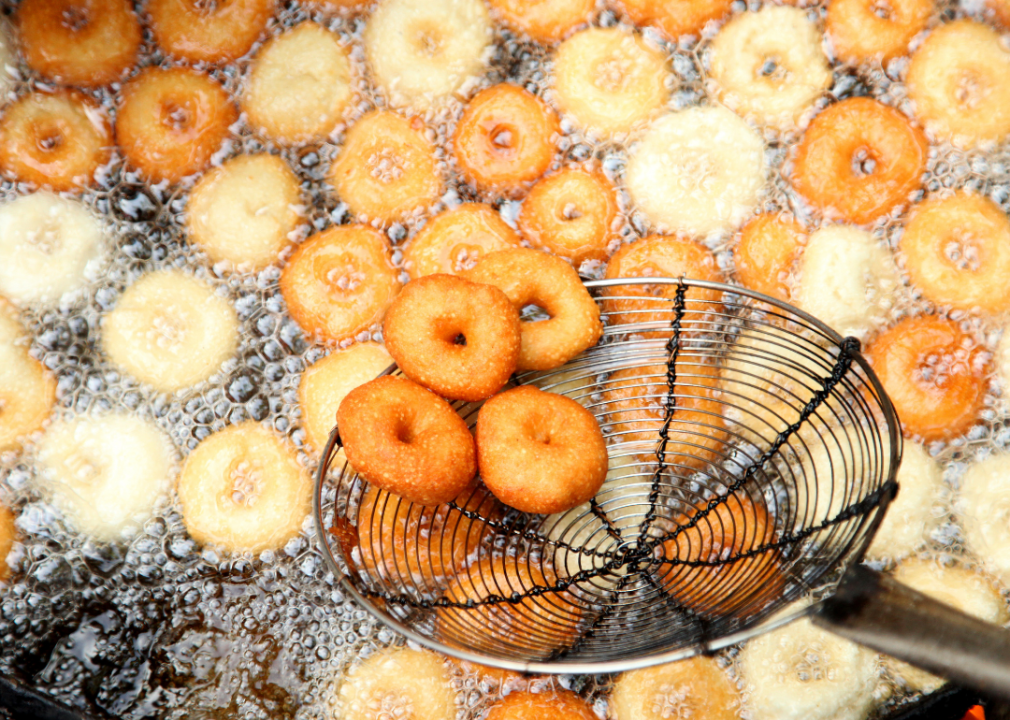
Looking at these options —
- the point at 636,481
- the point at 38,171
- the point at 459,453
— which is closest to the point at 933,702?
the point at 636,481

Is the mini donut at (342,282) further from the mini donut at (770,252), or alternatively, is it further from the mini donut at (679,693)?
the mini donut at (679,693)

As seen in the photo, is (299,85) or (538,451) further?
(299,85)

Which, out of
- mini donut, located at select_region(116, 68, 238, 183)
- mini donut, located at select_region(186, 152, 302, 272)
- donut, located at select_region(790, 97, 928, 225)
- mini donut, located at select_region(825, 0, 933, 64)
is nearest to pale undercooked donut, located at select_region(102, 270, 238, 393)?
mini donut, located at select_region(186, 152, 302, 272)

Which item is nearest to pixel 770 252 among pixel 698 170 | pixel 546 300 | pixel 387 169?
pixel 698 170

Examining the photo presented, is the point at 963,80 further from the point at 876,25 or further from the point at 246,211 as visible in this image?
the point at 246,211

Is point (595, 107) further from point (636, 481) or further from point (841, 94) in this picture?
point (636, 481)

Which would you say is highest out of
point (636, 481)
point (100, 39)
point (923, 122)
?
point (923, 122)
